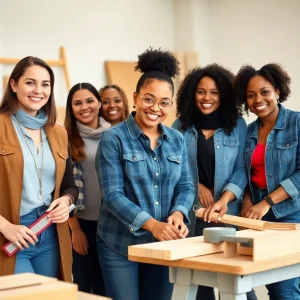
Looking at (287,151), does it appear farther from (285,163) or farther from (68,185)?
(68,185)

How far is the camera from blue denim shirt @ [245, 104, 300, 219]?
3152 mm

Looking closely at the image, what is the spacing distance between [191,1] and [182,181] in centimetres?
417

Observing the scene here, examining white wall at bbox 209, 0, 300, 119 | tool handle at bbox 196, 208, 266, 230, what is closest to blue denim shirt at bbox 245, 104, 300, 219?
tool handle at bbox 196, 208, 266, 230

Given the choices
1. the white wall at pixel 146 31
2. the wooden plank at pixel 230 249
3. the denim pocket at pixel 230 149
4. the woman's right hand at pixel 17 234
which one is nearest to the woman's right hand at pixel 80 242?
the woman's right hand at pixel 17 234

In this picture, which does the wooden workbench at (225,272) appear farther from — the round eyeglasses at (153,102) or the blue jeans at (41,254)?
the round eyeglasses at (153,102)

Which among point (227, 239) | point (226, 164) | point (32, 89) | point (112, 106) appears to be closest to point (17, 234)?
point (32, 89)

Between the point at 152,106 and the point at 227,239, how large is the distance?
0.74 meters

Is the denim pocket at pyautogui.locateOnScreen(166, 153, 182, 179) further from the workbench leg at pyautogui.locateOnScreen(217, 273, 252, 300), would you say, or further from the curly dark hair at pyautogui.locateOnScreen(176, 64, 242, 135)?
the workbench leg at pyautogui.locateOnScreen(217, 273, 252, 300)

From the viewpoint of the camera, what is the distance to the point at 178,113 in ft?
11.3

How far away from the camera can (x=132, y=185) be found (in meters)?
2.66

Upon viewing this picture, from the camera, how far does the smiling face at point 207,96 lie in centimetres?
329

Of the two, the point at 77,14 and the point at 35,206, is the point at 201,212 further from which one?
the point at 77,14

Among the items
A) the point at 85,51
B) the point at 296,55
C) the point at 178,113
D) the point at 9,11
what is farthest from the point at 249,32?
the point at 178,113

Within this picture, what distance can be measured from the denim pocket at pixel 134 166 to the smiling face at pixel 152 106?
0.54 feet
